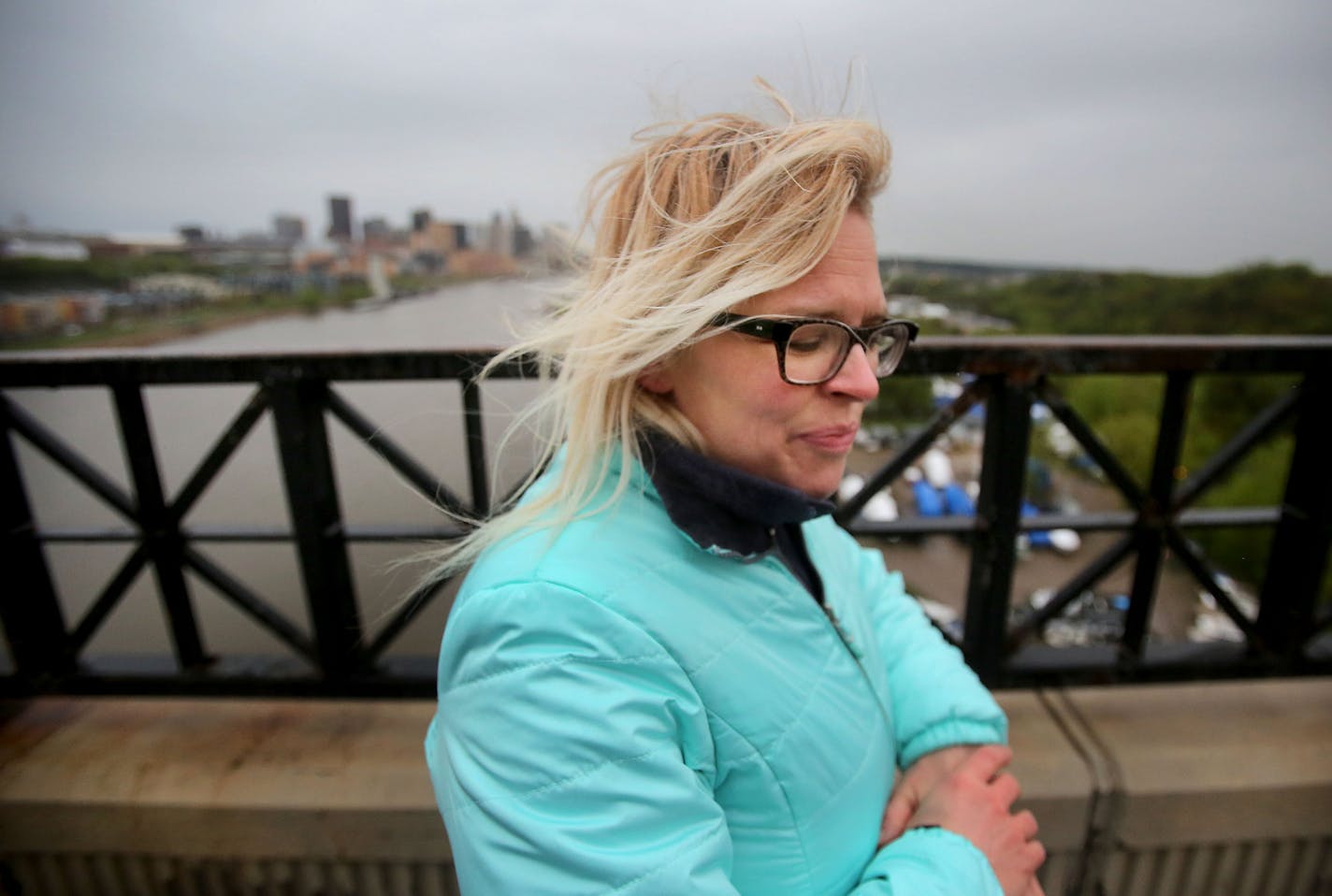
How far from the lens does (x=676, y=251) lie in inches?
33.8

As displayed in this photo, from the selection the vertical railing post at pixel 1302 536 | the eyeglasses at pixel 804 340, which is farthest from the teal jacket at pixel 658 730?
the vertical railing post at pixel 1302 536

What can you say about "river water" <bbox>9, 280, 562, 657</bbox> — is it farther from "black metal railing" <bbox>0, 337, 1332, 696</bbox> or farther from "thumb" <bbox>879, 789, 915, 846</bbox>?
"thumb" <bbox>879, 789, 915, 846</bbox>

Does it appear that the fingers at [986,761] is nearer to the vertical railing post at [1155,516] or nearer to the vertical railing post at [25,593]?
the vertical railing post at [1155,516]

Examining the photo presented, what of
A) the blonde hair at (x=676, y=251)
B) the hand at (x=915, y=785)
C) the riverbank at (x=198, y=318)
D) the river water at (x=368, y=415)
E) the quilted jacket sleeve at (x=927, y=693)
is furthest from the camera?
the riverbank at (x=198, y=318)

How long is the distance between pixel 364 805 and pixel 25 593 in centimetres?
131

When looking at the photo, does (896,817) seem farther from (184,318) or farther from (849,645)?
(184,318)

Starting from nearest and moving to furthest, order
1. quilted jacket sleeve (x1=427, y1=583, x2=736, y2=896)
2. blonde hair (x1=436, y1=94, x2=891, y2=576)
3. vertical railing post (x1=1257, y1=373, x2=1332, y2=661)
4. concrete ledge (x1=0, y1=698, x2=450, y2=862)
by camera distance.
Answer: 1. quilted jacket sleeve (x1=427, y1=583, x2=736, y2=896)
2. blonde hair (x1=436, y1=94, x2=891, y2=576)
3. concrete ledge (x1=0, y1=698, x2=450, y2=862)
4. vertical railing post (x1=1257, y1=373, x2=1332, y2=661)

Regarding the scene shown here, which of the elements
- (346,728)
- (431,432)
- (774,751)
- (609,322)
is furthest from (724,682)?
(346,728)

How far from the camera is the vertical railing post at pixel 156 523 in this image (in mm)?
1951

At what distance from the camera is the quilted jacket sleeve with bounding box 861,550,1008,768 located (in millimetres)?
1196

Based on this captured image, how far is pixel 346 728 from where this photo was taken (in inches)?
81.5

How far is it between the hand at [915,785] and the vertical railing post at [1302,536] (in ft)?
5.92

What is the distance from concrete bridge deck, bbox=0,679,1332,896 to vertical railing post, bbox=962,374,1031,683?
0.25 metres

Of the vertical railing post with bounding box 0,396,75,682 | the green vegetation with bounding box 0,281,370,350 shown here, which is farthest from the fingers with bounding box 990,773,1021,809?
the vertical railing post with bounding box 0,396,75,682
